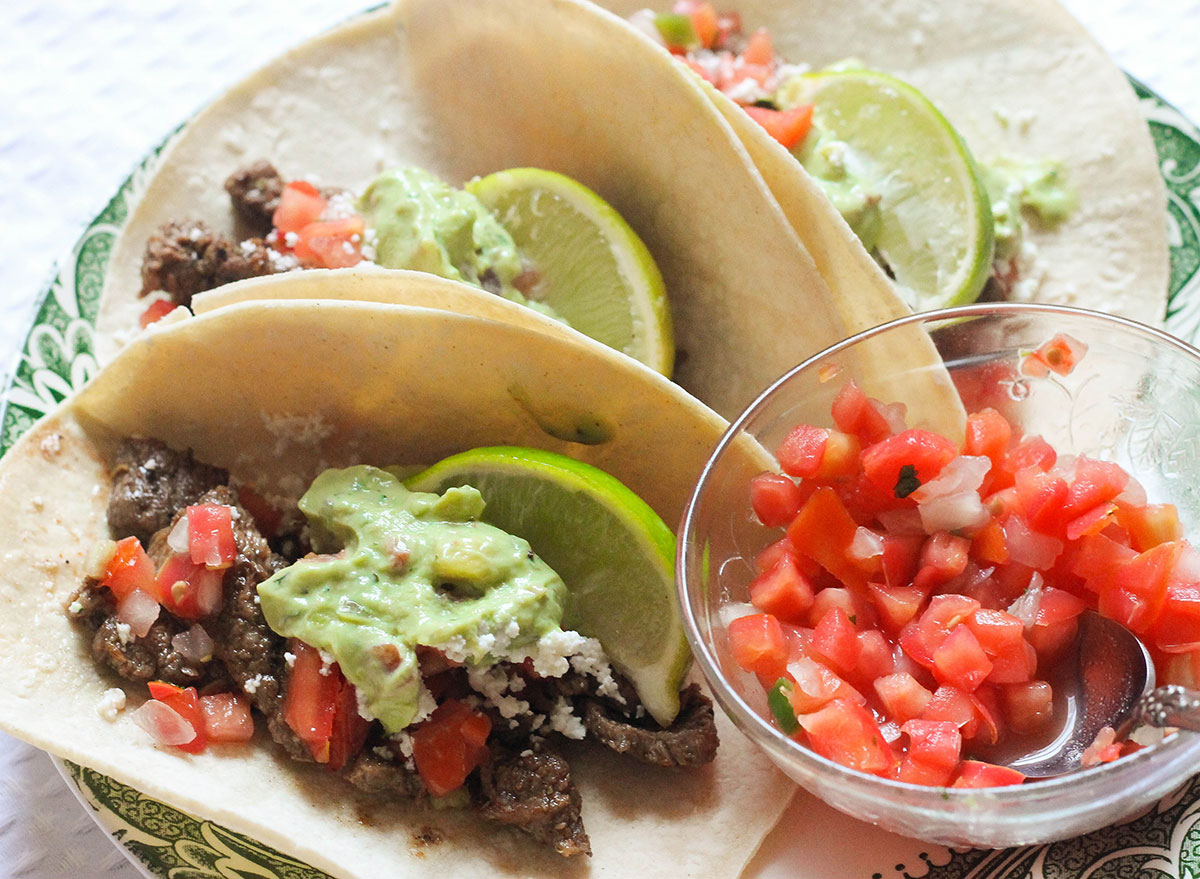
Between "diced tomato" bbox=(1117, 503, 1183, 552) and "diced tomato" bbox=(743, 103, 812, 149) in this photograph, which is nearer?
"diced tomato" bbox=(1117, 503, 1183, 552)

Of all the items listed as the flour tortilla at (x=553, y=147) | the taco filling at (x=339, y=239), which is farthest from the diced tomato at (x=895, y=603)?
the taco filling at (x=339, y=239)

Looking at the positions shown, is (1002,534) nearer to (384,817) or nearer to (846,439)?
(846,439)

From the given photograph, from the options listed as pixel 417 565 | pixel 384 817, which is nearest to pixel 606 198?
pixel 417 565

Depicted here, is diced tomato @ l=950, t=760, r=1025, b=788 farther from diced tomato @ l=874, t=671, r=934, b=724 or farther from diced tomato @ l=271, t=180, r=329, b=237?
diced tomato @ l=271, t=180, r=329, b=237

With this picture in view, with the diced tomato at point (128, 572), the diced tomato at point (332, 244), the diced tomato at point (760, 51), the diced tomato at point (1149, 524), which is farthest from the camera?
the diced tomato at point (760, 51)

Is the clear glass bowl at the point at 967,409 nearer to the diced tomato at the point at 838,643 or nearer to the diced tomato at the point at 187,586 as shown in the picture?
the diced tomato at the point at 838,643

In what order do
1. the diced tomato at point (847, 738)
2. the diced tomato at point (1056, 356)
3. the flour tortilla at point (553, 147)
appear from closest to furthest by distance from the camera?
the diced tomato at point (847, 738)
the diced tomato at point (1056, 356)
the flour tortilla at point (553, 147)

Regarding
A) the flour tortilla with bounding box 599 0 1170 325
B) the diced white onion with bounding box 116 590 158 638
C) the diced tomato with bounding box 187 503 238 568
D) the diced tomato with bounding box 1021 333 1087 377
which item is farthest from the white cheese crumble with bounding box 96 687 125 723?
the flour tortilla with bounding box 599 0 1170 325
